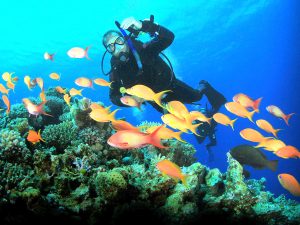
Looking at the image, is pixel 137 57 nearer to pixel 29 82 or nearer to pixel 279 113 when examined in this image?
pixel 29 82

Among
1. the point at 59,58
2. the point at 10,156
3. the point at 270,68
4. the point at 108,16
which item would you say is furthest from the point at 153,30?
the point at 270,68

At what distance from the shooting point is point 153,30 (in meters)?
7.22

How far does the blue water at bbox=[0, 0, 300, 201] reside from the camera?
3350 cm

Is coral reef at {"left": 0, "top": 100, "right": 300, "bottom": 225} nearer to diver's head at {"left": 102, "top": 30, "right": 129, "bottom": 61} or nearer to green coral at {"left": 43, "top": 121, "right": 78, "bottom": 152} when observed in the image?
green coral at {"left": 43, "top": 121, "right": 78, "bottom": 152}

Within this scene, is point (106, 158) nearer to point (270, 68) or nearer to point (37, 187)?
point (37, 187)

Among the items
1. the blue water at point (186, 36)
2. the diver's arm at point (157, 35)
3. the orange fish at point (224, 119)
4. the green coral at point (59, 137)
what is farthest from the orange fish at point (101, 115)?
the blue water at point (186, 36)

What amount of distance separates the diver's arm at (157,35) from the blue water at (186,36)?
17.2 m

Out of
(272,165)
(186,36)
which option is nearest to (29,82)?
(272,165)

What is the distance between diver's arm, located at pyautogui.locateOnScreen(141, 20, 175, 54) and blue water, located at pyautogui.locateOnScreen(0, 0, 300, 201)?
56.6ft

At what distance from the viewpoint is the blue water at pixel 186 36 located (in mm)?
33500

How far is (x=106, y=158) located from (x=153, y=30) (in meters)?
4.31

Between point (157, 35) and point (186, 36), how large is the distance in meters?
33.0

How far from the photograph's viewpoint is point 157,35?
7309mm

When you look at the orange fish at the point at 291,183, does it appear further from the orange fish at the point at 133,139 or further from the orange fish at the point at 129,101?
the orange fish at the point at 129,101
